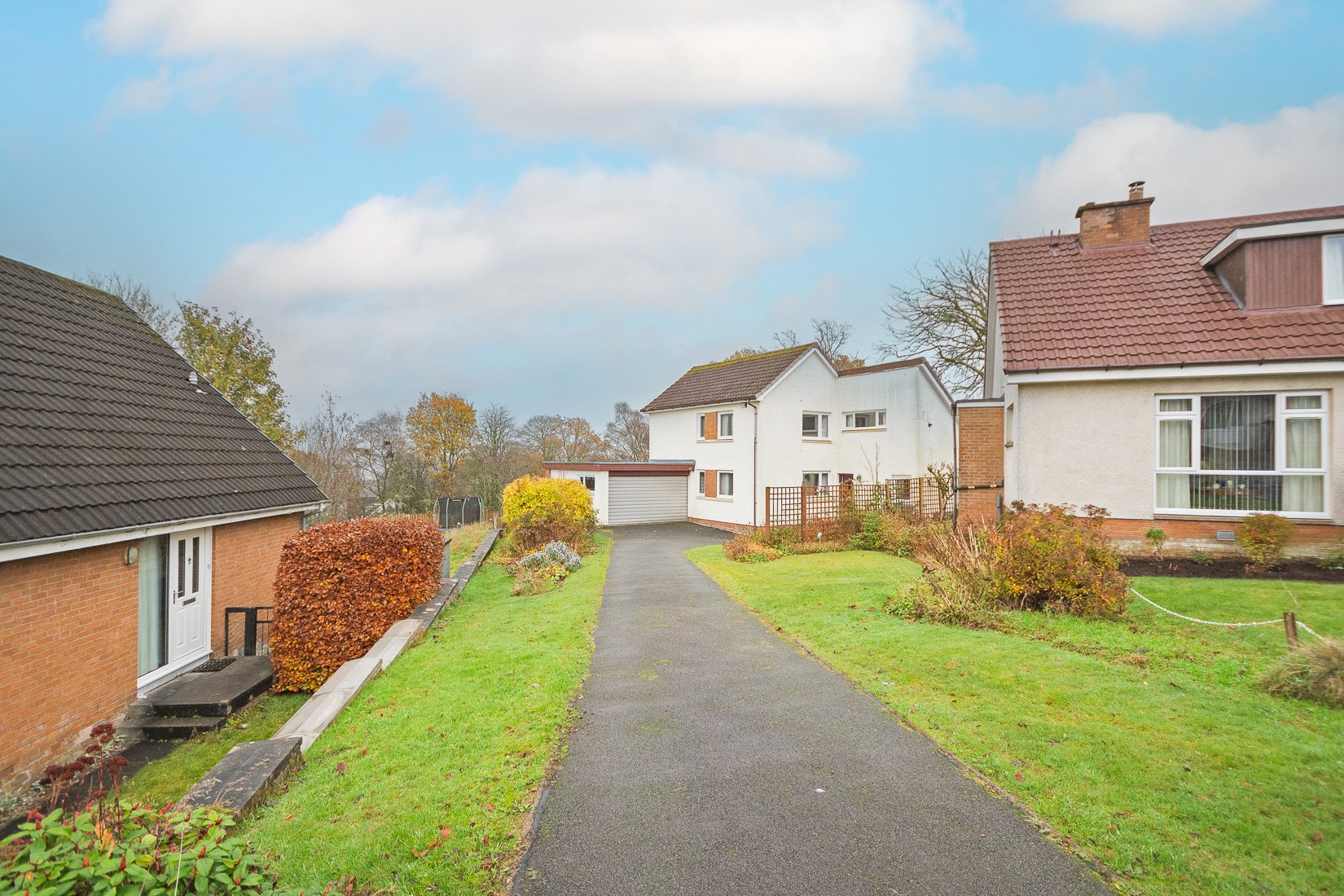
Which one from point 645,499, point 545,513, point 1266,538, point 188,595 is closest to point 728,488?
point 645,499

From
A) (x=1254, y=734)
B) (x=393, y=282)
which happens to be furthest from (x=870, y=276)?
(x=1254, y=734)

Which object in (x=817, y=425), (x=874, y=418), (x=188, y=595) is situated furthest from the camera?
(x=817, y=425)

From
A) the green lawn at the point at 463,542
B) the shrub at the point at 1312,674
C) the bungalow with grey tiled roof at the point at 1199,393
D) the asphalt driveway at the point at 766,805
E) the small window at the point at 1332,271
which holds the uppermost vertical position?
the small window at the point at 1332,271

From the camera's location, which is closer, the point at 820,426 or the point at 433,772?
the point at 433,772

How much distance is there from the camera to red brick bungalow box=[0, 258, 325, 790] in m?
6.69

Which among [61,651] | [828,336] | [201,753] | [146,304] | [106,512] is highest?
[828,336]

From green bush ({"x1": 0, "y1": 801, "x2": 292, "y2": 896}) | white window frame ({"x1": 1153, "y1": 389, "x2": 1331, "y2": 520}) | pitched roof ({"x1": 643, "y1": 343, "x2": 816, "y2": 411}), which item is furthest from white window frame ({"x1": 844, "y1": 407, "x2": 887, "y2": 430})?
green bush ({"x1": 0, "y1": 801, "x2": 292, "y2": 896})

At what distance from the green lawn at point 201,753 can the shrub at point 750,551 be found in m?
10.8

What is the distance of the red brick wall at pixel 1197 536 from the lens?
1095cm

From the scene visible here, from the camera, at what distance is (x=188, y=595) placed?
9727 millimetres

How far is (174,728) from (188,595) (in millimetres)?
2601

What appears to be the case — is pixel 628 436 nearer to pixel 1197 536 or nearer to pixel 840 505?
pixel 840 505

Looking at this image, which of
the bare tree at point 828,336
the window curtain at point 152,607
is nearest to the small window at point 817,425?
A: the bare tree at point 828,336

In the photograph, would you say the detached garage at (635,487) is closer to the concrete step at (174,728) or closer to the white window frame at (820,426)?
the white window frame at (820,426)
